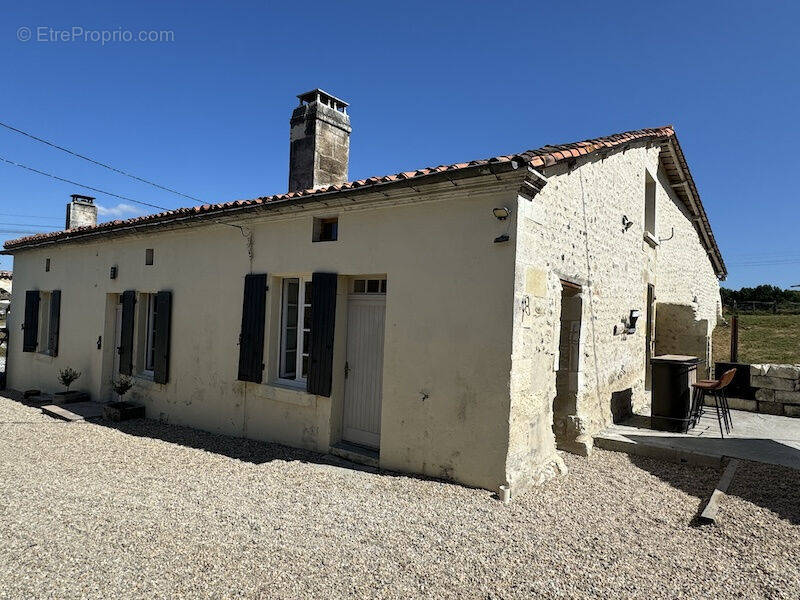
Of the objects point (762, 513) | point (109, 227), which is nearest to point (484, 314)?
point (762, 513)

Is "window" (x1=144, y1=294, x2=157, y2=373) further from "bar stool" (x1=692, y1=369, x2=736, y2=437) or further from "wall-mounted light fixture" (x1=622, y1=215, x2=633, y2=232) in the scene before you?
"bar stool" (x1=692, y1=369, x2=736, y2=437)

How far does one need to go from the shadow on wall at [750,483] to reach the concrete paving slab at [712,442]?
157 mm

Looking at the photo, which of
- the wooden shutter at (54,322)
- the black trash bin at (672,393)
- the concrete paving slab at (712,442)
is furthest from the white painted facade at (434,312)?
the wooden shutter at (54,322)

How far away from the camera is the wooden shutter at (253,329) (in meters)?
6.36

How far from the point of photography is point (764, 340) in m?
16.2

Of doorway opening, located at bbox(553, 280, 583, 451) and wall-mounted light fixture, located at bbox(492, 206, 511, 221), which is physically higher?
wall-mounted light fixture, located at bbox(492, 206, 511, 221)

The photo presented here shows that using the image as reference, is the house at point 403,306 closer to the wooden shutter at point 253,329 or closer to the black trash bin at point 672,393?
the wooden shutter at point 253,329

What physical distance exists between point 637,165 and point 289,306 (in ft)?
20.9

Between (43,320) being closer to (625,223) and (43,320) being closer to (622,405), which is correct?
(622,405)

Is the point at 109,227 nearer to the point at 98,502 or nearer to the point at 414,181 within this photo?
the point at 98,502

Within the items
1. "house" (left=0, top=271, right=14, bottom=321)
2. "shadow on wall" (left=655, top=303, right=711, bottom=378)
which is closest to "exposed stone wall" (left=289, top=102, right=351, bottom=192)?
"shadow on wall" (left=655, top=303, right=711, bottom=378)

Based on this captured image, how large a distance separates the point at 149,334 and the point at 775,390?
35.9 ft

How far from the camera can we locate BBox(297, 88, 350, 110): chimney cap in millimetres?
8617

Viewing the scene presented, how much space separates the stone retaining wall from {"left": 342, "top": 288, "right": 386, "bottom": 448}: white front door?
22.7ft
